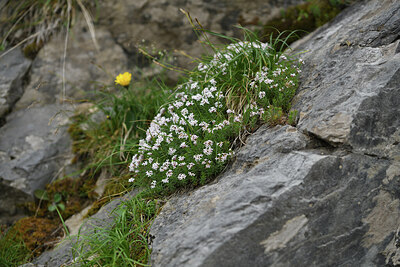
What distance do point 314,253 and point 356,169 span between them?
29.4 inches

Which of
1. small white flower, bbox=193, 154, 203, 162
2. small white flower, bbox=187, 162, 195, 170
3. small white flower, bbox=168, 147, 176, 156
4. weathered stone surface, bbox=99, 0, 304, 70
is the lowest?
small white flower, bbox=187, 162, 195, 170

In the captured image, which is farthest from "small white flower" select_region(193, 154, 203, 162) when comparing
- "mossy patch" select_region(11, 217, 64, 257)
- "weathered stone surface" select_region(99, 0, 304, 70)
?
"weathered stone surface" select_region(99, 0, 304, 70)

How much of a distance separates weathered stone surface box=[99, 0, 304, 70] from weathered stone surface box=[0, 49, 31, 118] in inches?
56.7

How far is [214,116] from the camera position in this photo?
3.57 metres

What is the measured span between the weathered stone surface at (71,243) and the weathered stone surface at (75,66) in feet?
7.58

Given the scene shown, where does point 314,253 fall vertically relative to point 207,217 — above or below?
below

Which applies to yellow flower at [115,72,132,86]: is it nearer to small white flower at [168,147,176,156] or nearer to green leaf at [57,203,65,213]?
small white flower at [168,147,176,156]

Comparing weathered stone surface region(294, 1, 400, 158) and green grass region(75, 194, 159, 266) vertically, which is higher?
weathered stone surface region(294, 1, 400, 158)

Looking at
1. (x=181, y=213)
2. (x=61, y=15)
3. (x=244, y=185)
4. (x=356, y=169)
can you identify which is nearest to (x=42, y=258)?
(x=181, y=213)

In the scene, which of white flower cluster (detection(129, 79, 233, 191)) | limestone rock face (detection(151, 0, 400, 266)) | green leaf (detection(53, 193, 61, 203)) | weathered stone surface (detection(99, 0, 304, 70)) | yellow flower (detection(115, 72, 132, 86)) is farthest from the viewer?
weathered stone surface (detection(99, 0, 304, 70))

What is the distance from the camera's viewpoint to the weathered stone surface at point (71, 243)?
352 cm

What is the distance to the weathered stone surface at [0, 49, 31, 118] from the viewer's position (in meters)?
5.33

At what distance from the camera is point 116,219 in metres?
3.36

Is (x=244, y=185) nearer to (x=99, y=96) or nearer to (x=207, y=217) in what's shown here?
(x=207, y=217)
